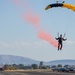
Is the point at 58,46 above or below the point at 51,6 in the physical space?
below

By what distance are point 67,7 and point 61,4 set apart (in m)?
2.02

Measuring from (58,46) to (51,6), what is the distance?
8547 mm

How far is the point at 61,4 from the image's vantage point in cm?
6469

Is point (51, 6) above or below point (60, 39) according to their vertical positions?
above

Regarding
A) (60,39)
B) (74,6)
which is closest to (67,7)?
(74,6)

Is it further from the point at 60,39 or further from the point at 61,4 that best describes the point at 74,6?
the point at 60,39

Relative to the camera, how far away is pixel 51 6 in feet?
213

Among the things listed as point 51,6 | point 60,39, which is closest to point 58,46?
point 60,39

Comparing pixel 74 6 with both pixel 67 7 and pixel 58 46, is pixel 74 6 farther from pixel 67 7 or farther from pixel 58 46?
pixel 58 46

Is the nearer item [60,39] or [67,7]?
[67,7]

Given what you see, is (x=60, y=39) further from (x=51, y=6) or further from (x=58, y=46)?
(x=51, y=6)

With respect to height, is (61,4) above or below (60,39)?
above

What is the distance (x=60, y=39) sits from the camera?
6719 centimetres

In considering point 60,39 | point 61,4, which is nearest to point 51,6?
point 61,4
